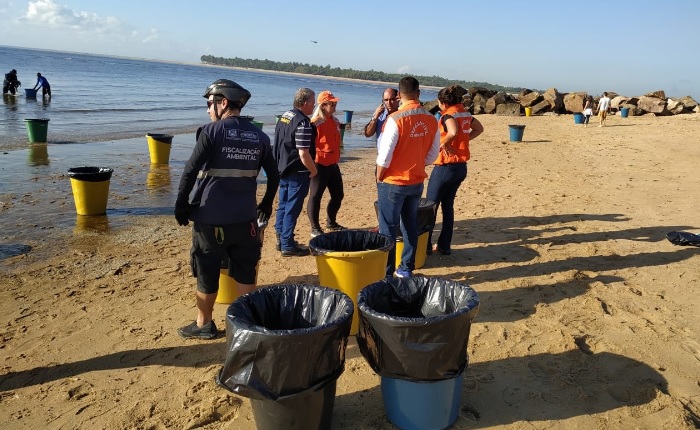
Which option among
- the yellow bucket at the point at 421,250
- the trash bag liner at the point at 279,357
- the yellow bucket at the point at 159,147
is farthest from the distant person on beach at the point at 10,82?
the trash bag liner at the point at 279,357

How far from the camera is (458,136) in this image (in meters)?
5.62

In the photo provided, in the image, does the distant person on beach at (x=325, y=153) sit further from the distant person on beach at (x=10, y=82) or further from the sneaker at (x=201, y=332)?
the distant person on beach at (x=10, y=82)

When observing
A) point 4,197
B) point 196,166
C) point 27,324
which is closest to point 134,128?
point 4,197

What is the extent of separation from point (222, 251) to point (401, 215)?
5.68 ft

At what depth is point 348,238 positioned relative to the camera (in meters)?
4.52

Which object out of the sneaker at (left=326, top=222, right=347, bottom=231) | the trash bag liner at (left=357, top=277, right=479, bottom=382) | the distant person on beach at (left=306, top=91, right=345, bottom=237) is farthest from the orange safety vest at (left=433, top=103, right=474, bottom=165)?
the trash bag liner at (left=357, top=277, right=479, bottom=382)

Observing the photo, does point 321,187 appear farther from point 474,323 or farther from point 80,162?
point 80,162

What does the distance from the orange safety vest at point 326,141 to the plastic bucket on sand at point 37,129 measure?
10.7 m

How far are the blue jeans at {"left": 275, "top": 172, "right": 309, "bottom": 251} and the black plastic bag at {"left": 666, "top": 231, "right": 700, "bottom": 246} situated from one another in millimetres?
4414

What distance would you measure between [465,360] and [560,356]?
1318 millimetres

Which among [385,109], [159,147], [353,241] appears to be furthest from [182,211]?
[159,147]

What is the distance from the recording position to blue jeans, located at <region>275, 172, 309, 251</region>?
599 cm

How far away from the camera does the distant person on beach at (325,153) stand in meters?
6.19

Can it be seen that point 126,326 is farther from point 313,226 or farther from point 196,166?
point 313,226
